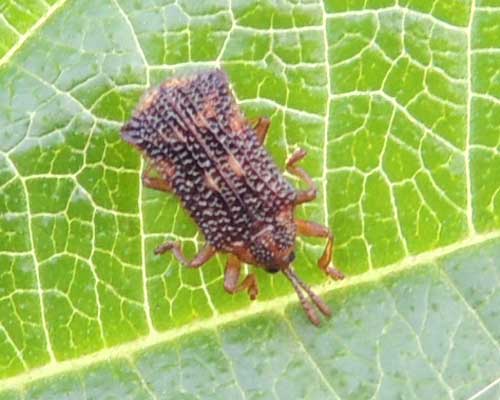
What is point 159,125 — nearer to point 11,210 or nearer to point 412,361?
point 11,210

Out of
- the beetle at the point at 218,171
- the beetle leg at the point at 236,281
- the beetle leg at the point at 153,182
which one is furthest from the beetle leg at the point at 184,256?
the beetle leg at the point at 153,182

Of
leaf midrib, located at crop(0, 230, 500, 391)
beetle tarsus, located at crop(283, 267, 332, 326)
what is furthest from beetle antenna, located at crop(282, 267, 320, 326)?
leaf midrib, located at crop(0, 230, 500, 391)

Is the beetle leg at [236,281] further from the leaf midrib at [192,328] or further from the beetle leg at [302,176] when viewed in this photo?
the beetle leg at [302,176]

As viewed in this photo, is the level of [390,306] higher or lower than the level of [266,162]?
lower

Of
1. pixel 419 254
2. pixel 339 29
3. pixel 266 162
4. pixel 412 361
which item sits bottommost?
pixel 412 361

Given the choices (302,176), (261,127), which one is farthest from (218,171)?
(302,176)

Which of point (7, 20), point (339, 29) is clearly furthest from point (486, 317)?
point (7, 20)
